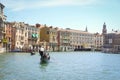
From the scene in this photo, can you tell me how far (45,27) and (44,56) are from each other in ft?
223

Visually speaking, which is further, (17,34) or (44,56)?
(17,34)

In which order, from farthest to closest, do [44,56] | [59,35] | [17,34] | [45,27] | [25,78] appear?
1. [59,35]
2. [45,27]
3. [17,34]
4. [44,56]
5. [25,78]

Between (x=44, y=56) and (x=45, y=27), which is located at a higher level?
(x=45, y=27)

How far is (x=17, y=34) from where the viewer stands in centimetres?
8200

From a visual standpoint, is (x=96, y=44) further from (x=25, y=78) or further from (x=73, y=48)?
(x=25, y=78)

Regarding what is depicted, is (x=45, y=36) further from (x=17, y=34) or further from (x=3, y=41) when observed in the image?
(x=3, y=41)

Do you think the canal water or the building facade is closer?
the canal water

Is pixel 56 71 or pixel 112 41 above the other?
pixel 112 41

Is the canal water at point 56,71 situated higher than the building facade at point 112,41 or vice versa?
the building facade at point 112,41

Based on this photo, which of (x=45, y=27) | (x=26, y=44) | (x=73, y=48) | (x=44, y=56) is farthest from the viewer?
(x=73, y=48)

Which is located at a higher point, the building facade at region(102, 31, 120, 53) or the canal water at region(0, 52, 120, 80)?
the building facade at region(102, 31, 120, 53)

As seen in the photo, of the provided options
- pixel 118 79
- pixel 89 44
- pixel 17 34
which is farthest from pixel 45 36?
pixel 118 79

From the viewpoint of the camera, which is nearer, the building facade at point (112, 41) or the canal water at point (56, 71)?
the canal water at point (56, 71)

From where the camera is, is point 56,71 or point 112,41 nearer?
point 56,71
